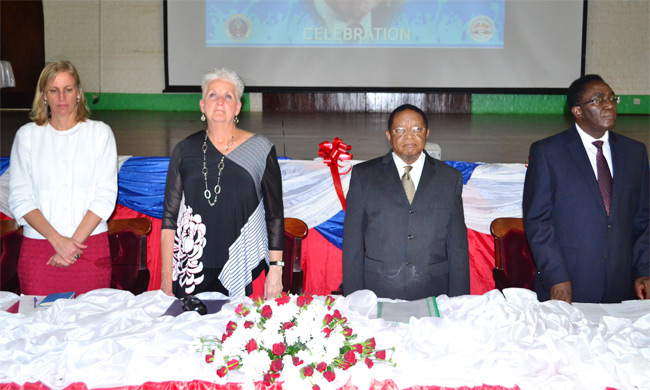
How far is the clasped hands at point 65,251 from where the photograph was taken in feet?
9.41

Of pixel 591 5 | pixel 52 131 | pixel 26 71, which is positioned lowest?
pixel 52 131

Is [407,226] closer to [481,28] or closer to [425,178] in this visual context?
[425,178]

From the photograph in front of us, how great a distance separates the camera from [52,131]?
2918mm

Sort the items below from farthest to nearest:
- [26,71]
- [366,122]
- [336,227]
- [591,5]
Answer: [26,71]
[591,5]
[366,122]
[336,227]

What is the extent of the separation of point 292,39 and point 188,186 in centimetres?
808

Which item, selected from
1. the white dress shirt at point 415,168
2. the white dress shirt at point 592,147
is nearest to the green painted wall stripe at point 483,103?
the white dress shirt at point 415,168

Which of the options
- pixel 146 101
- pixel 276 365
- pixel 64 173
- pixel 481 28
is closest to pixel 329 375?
pixel 276 365

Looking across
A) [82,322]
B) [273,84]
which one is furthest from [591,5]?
[82,322]

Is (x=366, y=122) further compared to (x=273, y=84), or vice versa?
(x=273, y=84)

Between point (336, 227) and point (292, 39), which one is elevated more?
point (292, 39)

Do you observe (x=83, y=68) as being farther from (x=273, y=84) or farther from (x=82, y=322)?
(x=82, y=322)

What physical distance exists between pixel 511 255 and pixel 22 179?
98.8 inches

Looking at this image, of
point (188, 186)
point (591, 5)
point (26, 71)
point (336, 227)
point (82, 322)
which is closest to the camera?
point (82, 322)

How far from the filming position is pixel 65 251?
287cm
